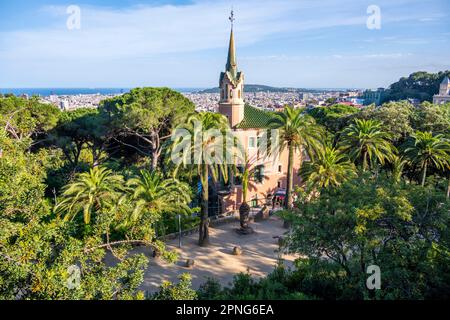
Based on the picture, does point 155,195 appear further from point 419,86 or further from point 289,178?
point 419,86

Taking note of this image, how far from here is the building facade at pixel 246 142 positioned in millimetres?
30547

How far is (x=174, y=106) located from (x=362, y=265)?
25.5 metres

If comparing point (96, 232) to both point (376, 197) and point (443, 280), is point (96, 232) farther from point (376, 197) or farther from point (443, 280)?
point (443, 280)

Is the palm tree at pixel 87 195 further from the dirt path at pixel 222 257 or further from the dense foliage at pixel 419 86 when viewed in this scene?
the dense foliage at pixel 419 86

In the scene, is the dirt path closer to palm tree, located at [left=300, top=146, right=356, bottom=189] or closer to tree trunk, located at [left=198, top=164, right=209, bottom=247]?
tree trunk, located at [left=198, top=164, right=209, bottom=247]

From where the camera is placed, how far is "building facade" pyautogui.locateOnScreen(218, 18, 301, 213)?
3055 cm

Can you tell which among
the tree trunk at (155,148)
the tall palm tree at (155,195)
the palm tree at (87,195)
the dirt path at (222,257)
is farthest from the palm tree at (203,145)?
the tree trunk at (155,148)

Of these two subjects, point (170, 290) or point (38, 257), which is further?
point (170, 290)

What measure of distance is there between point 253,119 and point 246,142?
2.52 metres

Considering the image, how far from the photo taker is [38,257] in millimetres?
7699

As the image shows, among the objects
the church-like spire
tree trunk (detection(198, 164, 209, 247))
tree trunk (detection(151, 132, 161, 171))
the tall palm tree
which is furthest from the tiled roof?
the tall palm tree

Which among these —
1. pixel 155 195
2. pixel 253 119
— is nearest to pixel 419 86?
pixel 253 119
